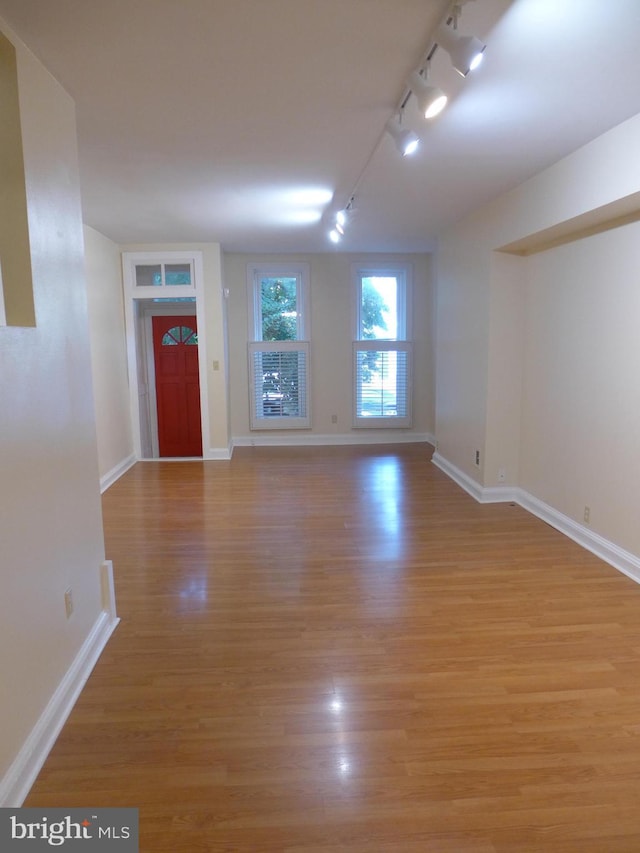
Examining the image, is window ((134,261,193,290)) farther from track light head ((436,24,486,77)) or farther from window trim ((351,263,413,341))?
track light head ((436,24,486,77))

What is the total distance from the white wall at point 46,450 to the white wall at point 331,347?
4.69 metres

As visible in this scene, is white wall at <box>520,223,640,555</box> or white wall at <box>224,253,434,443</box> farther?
white wall at <box>224,253,434,443</box>

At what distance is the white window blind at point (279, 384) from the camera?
7.12 meters

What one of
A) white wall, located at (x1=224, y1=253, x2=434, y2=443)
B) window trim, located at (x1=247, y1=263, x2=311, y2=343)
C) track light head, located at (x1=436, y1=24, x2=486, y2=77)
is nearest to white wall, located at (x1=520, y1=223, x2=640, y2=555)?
track light head, located at (x1=436, y1=24, x2=486, y2=77)

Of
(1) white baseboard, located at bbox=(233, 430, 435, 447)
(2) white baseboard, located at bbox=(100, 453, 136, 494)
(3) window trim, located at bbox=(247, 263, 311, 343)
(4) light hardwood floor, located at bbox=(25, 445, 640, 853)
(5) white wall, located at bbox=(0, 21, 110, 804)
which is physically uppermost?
(3) window trim, located at bbox=(247, 263, 311, 343)

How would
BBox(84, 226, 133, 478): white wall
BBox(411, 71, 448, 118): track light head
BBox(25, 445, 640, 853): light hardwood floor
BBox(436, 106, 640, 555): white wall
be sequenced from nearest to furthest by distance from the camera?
BBox(25, 445, 640, 853): light hardwood floor, BBox(411, 71, 448, 118): track light head, BBox(436, 106, 640, 555): white wall, BBox(84, 226, 133, 478): white wall

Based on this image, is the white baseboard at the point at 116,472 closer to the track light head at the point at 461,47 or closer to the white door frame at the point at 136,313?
the white door frame at the point at 136,313

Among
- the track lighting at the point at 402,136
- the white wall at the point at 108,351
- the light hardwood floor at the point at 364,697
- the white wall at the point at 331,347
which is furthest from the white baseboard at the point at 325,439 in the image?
the track lighting at the point at 402,136

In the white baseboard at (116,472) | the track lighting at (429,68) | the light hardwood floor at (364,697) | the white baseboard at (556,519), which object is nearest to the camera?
the light hardwood floor at (364,697)

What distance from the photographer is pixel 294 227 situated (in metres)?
5.22

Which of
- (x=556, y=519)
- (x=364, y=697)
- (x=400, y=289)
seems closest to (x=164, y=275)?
(x=400, y=289)

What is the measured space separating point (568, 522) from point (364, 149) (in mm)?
2941

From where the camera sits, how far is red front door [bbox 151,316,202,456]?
7.34 meters

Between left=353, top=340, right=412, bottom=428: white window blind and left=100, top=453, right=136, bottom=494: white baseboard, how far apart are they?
3.04 m
